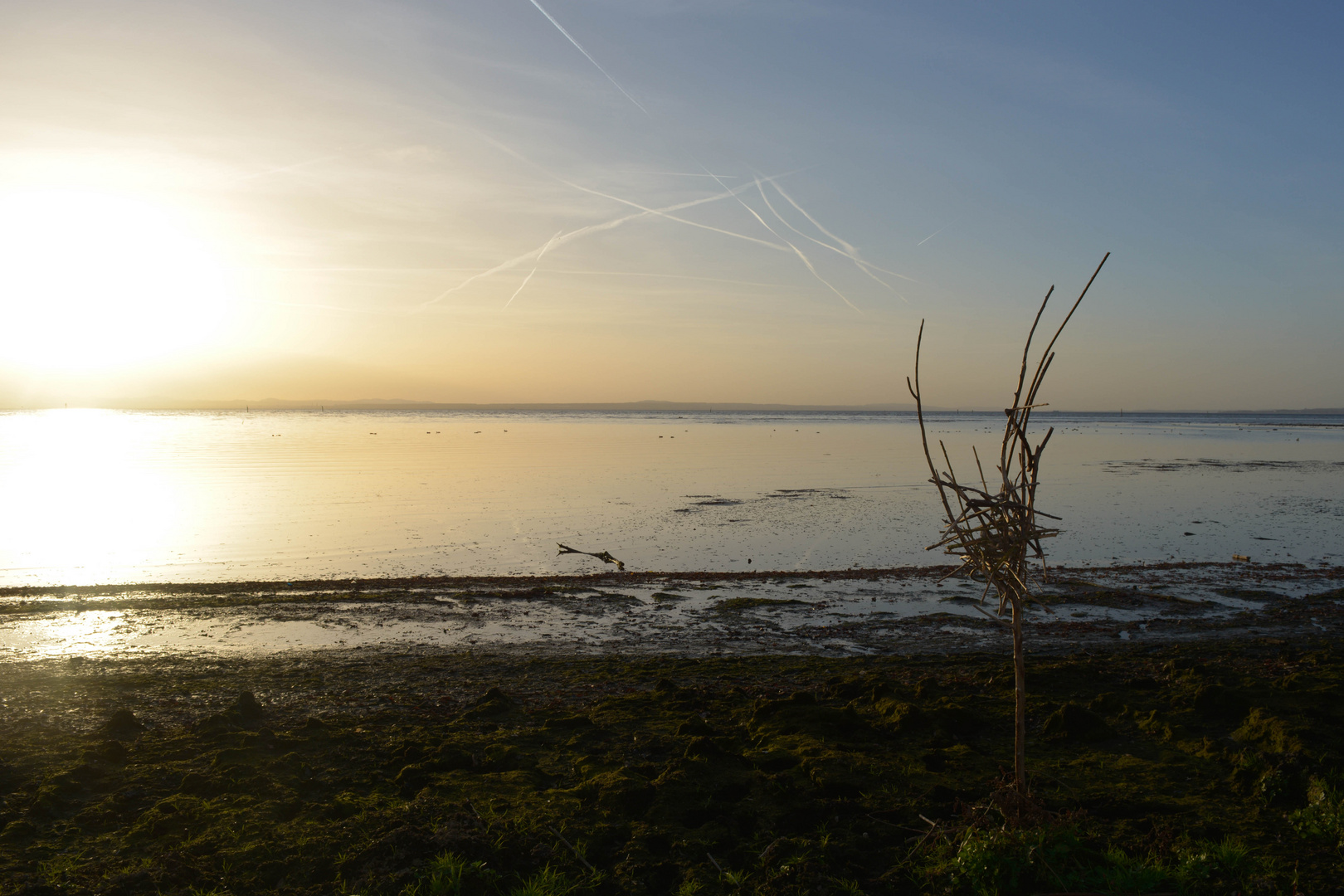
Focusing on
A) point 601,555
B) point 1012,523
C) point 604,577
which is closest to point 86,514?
point 601,555

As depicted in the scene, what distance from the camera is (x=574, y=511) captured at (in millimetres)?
23922

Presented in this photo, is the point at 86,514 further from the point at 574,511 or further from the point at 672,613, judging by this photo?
the point at 672,613

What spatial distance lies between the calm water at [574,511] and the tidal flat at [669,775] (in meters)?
7.47

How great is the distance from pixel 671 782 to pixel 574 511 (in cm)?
1828

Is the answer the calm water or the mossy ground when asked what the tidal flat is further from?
the calm water

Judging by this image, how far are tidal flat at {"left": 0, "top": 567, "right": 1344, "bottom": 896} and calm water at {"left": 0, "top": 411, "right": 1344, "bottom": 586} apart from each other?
747cm

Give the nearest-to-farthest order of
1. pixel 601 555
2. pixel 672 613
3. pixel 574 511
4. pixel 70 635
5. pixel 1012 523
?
pixel 1012 523
pixel 70 635
pixel 672 613
pixel 601 555
pixel 574 511

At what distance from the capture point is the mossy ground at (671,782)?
471 centimetres

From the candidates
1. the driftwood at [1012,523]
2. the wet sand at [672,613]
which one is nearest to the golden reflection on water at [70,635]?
the wet sand at [672,613]

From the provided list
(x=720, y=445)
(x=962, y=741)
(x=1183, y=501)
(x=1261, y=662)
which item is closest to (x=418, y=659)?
(x=962, y=741)

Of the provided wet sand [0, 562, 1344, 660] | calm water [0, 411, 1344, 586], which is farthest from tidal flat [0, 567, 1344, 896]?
calm water [0, 411, 1344, 586]

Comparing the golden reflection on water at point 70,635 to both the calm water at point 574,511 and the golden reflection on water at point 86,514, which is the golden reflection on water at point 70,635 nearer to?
the calm water at point 574,511

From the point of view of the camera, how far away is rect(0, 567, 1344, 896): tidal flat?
4727 mm

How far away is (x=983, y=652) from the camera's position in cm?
1043
